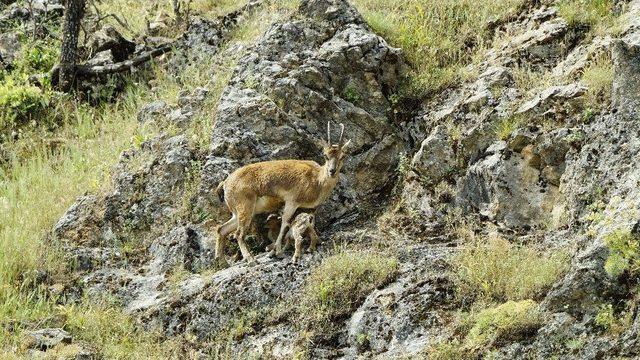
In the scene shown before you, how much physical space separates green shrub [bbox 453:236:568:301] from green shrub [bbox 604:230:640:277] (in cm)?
80

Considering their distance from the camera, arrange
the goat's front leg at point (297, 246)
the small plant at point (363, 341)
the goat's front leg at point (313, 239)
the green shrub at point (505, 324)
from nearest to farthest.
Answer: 1. the green shrub at point (505, 324)
2. the small plant at point (363, 341)
3. the goat's front leg at point (297, 246)
4. the goat's front leg at point (313, 239)

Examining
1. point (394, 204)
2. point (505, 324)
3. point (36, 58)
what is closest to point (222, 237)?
point (394, 204)

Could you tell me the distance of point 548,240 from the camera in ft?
40.8

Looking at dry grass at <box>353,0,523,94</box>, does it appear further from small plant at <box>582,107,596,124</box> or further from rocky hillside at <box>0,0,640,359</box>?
small plant at <box>582,107,596,124</box>

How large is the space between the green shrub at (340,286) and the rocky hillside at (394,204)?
1.1 inches

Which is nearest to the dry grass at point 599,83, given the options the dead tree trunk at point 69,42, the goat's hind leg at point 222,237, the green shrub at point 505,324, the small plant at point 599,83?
the small plant at point 599,83

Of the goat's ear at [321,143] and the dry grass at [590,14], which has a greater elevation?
the dry grass at [590,14]

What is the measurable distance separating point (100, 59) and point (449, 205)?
920 cm

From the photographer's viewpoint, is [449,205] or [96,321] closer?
[96,321]

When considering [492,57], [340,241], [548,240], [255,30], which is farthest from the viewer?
[255,30]

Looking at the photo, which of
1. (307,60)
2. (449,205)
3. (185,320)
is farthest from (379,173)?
(185,320)

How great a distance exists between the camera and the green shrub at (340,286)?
12.1 meters

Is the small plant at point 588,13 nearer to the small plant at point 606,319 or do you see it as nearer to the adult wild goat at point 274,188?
the adult wild goat at point 274,188

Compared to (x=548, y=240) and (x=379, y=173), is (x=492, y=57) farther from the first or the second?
(x=548, y=240)
